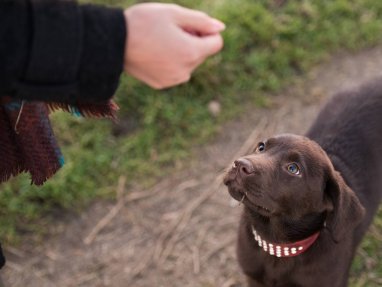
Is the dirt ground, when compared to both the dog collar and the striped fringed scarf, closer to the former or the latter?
the dog collar

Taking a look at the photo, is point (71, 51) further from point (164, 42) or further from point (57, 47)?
point (164, 42)

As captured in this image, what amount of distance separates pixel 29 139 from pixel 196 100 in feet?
6.70

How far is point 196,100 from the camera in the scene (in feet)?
12.3

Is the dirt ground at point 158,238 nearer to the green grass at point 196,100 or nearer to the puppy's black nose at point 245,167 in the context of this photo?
the green grass at point 196,100

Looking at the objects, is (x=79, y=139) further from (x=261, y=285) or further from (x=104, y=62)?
(x=104, y=62)

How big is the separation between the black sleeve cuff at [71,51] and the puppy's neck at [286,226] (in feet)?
3.90

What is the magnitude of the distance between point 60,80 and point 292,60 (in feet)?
9.87

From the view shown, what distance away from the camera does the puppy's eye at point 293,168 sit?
2.07 metres

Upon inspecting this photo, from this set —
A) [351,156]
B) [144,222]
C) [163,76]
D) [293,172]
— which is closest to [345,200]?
[293,172]

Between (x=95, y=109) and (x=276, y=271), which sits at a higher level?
(x=95, y=109)

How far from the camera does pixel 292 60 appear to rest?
157 inches

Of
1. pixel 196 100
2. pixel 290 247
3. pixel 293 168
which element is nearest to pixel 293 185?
pixel 293 168

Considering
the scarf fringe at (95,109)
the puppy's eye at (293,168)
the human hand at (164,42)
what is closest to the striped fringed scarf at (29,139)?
the scarf fringe at (95,109)

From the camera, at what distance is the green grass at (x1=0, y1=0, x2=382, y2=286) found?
3277 mm
